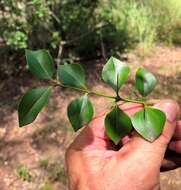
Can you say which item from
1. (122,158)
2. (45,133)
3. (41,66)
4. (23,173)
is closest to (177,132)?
(122,158)

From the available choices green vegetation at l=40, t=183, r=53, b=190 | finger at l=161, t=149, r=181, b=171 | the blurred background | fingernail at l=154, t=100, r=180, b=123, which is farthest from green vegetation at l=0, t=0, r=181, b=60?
fingernail at l=154, t=100, r=180, b=123

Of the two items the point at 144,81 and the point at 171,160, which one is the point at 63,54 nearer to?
the point at 171,160

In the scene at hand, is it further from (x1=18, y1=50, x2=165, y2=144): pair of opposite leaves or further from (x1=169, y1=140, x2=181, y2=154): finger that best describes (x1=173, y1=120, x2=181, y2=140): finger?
(x1=18, y1=50, x2=165, y2=144): pair of opposite leaves

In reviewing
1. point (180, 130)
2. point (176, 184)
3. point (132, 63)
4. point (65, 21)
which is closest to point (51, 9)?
point (65, 21)

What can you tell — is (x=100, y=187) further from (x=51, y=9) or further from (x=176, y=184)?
(x=51, y=9)

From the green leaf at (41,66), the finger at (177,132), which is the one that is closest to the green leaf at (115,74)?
the green leaf at (41,66)

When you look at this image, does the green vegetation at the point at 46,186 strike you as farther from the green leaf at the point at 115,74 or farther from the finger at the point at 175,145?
the green leaf at the point at 115,74
